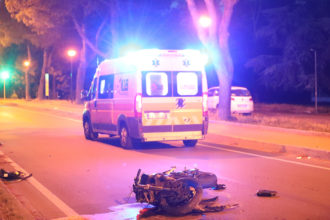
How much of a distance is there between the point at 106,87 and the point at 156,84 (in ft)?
8.92

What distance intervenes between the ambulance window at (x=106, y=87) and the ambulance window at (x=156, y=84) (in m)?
2.13

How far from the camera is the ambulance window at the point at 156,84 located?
14.4m

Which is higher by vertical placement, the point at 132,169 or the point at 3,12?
the point at 3,12

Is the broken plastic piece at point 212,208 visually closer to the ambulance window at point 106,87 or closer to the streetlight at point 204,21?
the ambulance window at point 106,87

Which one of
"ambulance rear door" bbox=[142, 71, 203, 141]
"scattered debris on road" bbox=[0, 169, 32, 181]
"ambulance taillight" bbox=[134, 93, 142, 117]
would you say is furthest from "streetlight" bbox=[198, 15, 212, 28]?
"scattered debris on road" bbox=[0, 169, 32, 181]

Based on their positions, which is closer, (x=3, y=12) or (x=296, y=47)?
(x=296, y=47)

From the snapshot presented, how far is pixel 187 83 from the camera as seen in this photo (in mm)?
14883

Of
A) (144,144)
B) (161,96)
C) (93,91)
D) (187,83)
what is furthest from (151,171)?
(93,91)

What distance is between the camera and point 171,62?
48.3 ft

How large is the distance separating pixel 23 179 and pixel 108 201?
9.24 feet

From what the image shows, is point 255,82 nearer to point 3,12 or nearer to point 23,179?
point 3,12

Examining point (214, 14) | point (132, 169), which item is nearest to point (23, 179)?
point (132, 169)

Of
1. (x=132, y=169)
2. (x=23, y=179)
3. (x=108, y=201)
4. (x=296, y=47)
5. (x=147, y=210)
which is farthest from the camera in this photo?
(x=296, y=47)

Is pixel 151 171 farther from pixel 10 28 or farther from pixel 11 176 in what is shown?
pixel 10 28
